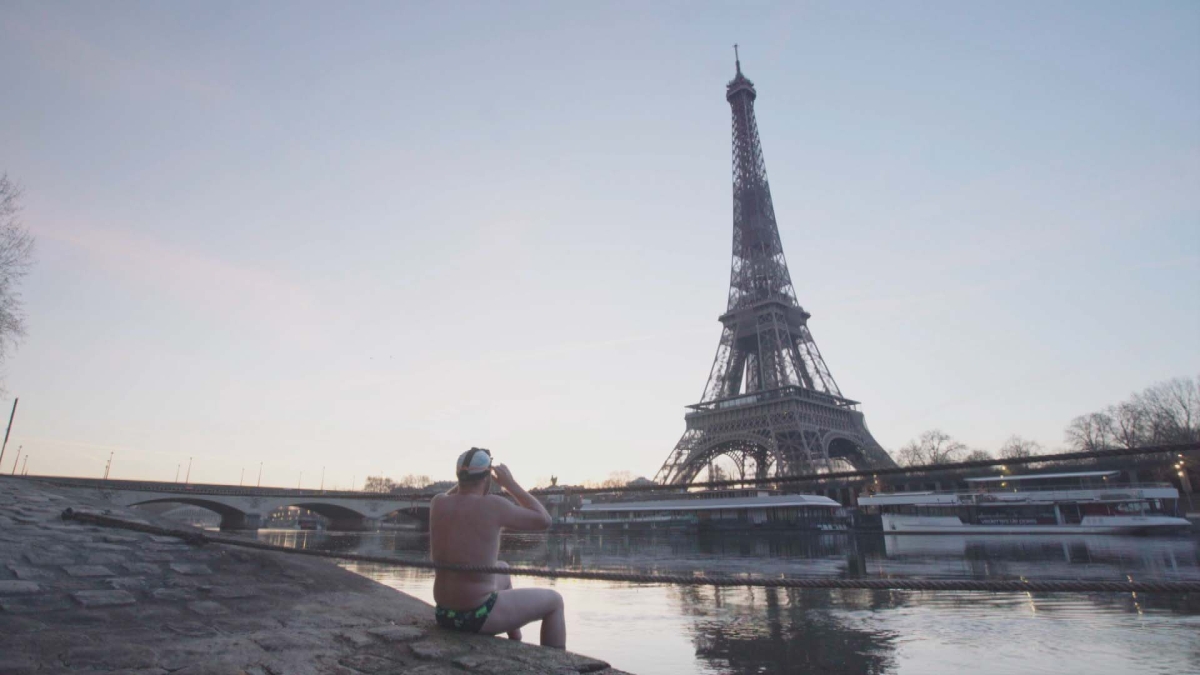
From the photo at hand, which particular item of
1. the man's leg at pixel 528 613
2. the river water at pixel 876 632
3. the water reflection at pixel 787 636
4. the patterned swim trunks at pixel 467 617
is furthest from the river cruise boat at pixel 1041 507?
the patterned swim trunks at pixel 467 617

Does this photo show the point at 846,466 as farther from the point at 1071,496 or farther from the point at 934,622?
the point at 934,622

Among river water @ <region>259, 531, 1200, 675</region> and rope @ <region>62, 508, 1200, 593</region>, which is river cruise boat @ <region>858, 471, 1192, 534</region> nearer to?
river water @ <region>259, 531, 1200, 675</region>

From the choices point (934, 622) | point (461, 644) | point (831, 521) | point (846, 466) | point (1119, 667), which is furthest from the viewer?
point (846, 466)

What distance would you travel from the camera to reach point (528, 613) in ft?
12.0

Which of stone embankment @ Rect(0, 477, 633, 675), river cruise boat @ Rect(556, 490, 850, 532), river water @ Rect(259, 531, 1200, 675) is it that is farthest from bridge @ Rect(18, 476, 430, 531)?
stone embankment @ Rect(0, 477, 633, 675)

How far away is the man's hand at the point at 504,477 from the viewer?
12.7 feet

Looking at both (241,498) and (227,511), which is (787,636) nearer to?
(241,498)

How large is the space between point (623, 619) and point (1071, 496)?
145 ft

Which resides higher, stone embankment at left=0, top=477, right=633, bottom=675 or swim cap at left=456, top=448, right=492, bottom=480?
swim cap at left=456, top=448, right=492, bottom=480

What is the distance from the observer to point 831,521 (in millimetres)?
51969

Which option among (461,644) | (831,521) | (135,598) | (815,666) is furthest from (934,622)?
(831,521)

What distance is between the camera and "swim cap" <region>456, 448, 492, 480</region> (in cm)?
372

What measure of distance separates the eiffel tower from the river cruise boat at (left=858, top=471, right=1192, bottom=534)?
8358 mm

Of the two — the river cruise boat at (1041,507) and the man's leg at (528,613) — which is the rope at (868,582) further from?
the river cruise boat at (1041,507)
